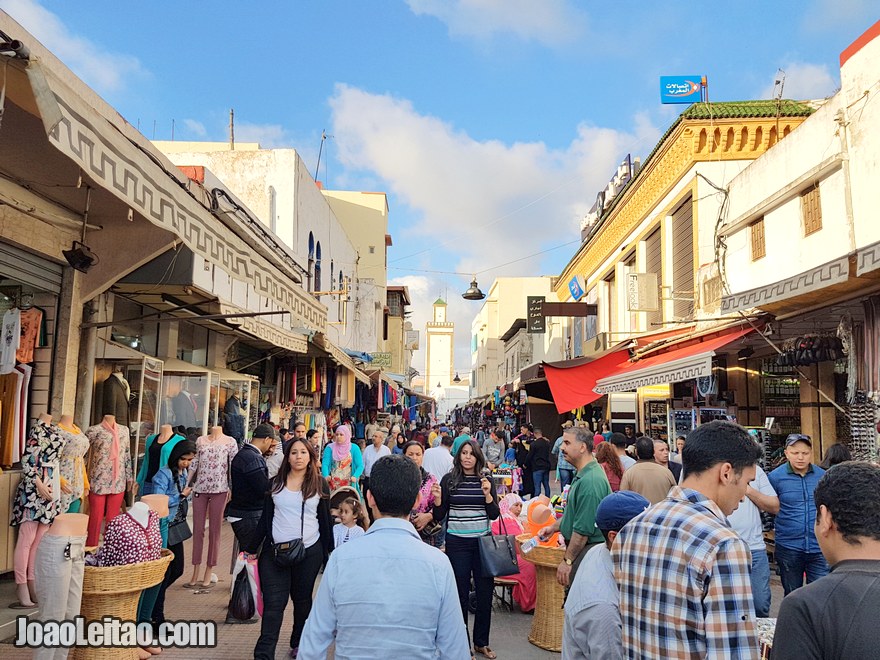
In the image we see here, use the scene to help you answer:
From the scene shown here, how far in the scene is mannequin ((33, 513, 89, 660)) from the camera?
422 cm

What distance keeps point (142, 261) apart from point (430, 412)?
216ft

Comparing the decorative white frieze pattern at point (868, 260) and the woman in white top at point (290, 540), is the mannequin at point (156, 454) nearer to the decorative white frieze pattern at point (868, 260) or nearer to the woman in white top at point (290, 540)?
the woman in white top at point (290, 540)

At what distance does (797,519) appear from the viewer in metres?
5.17

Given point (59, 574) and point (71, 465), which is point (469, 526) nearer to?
point (59, 574)

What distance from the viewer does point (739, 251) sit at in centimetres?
1141

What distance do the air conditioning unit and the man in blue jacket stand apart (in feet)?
31.9

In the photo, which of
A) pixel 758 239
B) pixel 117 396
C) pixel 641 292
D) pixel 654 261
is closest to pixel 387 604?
pixel 117 396

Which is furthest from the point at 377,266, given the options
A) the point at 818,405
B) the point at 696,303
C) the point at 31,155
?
the point at 31,155

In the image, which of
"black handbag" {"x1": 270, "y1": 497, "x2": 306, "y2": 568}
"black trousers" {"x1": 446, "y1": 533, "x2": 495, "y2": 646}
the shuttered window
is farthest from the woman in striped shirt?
the shuttered window

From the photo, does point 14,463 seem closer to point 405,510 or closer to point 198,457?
point 198,457

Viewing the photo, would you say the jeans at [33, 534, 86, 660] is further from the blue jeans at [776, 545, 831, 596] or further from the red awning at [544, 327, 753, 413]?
the red awning at [544, 327, 753, 413]

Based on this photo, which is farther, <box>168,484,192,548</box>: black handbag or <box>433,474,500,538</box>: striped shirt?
<box>168,484,192,548</box>: black handbag

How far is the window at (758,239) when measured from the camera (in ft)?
34.9

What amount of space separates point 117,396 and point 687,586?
7957 millimetres
